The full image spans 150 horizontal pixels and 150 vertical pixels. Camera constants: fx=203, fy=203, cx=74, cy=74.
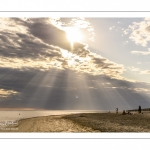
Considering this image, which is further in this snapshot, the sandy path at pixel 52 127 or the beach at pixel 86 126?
the sandy path at pixel 52 127

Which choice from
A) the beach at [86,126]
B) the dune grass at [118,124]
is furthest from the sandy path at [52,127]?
the dune grass at [118,124]

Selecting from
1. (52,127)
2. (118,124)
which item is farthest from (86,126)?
(118,124)

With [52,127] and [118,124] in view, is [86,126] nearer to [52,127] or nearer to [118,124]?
[52,127]

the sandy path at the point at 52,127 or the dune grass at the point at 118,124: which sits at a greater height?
the dune grass at the point at 118,124

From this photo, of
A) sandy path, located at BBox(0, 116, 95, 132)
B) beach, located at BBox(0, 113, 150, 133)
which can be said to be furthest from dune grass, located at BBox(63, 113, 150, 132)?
sandy path, located at BBox(0, 116, 95, 132)

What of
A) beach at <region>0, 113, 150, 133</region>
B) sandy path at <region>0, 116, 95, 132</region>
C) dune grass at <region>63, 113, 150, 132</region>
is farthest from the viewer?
sandy path at <region>0, 116, 95, 132</region>

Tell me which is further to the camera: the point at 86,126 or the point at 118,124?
the point at 118,124

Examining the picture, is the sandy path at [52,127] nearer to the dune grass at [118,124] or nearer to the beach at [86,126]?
the beach at [86,126]

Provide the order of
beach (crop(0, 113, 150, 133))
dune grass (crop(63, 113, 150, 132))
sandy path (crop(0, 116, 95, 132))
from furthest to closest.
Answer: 1. sandy path (crop(0, 116, 95, 132))
2. beach (crop(0, 113, 150, 133))
3. dune grass (crop(63, 113, 150, 132))

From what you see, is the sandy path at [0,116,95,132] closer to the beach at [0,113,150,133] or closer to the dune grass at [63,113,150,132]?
the beach at [0,113,150,133]
